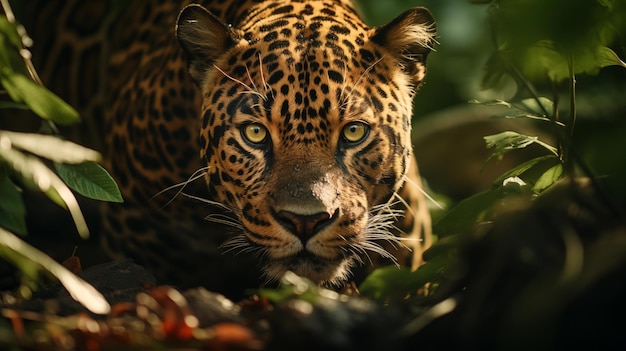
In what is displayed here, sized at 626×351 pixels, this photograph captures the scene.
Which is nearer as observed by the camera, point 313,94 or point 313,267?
point 313,267

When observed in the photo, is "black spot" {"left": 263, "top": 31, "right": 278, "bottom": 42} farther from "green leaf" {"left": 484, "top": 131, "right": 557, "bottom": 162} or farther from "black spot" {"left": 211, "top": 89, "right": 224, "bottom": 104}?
"green leaf" {"left": 484, "top": 131, "right": 557, "bottom": 162}

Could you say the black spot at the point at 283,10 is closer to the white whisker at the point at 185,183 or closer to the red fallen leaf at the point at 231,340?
the white whisker at the point at 185,183

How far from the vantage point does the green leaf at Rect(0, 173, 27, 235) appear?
416 centimetres

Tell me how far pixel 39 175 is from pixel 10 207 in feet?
1.35

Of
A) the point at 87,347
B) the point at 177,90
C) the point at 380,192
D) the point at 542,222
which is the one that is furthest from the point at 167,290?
the point at 177,90

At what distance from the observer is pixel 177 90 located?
624cm

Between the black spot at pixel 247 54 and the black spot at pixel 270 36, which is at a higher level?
the black spot at pixel 270 36

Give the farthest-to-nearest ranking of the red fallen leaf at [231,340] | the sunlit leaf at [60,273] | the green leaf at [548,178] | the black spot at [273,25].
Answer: the black spot at [273,25], the green leaf at [548,178], the sunlit leaf at [60,273], the red fallen leaf at [231,340]

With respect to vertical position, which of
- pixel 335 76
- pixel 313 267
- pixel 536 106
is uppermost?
pixel 335 76

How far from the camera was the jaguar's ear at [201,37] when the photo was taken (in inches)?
221

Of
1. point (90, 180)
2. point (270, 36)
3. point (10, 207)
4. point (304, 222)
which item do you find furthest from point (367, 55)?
point (10, 207)

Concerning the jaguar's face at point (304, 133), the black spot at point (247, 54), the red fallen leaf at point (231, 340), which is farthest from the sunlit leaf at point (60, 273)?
the black spot at point (247, 54)

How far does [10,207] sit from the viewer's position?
4156 millimetres

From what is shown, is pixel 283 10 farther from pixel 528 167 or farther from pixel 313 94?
pixel 528 167
